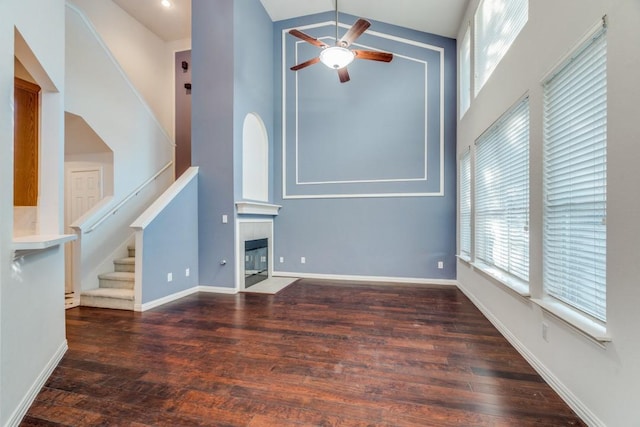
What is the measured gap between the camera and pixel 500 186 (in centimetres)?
323

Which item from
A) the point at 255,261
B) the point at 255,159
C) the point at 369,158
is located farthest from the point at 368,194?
the point at 255,261

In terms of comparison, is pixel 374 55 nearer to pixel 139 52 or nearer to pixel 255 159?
pixel 255 159

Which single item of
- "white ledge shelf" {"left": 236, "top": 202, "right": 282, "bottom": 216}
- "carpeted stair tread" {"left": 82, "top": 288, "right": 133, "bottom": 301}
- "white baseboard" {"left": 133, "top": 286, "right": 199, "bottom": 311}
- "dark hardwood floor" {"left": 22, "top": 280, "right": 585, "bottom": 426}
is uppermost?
"white ledge shelf" {"left": 236, "top": 202, "right": 282, "bottom": 216}

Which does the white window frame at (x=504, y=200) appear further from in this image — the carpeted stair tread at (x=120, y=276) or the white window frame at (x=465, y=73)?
the carpeted stair tread at (x=120, y=276)

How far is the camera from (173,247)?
13.9ft

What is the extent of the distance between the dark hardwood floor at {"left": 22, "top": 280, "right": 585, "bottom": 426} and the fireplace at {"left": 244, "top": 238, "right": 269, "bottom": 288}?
1.37 metres

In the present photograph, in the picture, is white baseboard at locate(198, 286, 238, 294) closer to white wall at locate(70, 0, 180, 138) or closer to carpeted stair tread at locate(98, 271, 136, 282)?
carpeted stair tread at locate(98, 271, 136, 282)

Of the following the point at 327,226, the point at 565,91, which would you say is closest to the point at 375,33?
the point at 327,226

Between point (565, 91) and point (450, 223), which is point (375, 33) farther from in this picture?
point (565, 91)

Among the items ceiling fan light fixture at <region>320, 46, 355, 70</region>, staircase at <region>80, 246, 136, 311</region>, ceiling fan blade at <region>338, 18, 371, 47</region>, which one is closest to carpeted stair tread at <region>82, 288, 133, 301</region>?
staircase at <region>80, 246, 136, 311</region>

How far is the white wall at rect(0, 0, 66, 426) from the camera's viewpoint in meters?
1.61

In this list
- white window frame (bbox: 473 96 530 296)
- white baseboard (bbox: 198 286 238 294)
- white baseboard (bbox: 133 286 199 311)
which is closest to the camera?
white window frame (bbox: 473 96 530 296)

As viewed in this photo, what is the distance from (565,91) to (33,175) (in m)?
4.32

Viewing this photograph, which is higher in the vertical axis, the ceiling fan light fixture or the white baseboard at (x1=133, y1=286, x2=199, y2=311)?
the ceiling fan light fixture
